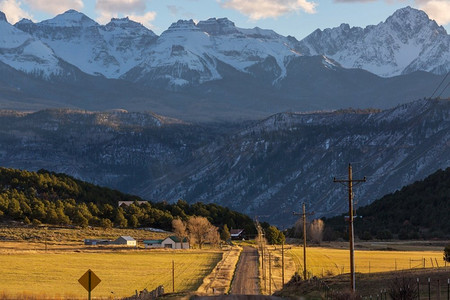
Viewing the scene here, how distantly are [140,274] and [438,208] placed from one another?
102740 millimetres

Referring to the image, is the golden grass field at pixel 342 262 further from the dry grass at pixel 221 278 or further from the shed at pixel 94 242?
the shed at pixel 94 242

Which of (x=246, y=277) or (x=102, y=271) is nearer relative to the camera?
(x=246, y=277)

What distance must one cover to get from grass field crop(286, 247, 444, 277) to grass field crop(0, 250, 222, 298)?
1221 cm

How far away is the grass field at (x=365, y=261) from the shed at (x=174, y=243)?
29.2m

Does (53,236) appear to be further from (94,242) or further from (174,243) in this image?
(174,243)

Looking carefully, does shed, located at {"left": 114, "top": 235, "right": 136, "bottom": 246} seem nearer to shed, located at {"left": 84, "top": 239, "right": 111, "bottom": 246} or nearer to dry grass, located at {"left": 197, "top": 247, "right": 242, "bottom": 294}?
shed, located at {"left": 84, "top": 239, "right": 111, "bottom": 246}

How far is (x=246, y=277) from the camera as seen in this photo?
341 ft

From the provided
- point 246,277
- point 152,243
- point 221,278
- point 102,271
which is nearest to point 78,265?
point 102,271

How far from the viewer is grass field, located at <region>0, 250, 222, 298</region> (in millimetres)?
84375

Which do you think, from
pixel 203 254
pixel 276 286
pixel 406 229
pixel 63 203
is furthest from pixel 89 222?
pixel 276 286

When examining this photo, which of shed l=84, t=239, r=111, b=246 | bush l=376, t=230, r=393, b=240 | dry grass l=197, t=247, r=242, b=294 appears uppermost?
bush l=376, t=230, r=393, b=240

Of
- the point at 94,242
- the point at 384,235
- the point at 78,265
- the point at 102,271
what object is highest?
the point at 384,235

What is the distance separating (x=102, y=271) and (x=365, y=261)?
3295 centimetres

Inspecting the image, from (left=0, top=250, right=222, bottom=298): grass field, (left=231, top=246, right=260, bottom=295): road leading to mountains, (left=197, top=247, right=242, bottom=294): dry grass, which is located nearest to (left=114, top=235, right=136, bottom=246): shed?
(left=0, top=250, right=222, bottom=298): grass field
